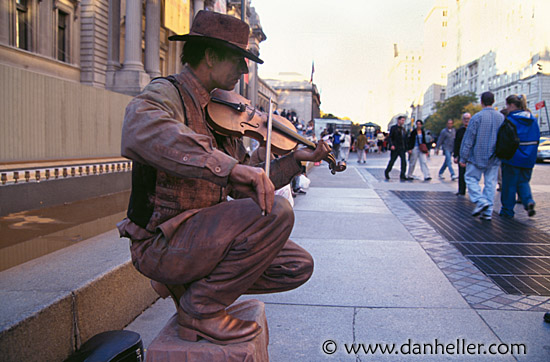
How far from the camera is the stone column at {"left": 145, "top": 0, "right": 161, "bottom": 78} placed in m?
23.9

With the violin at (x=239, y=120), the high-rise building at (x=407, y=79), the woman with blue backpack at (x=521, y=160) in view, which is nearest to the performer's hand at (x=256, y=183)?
the violin at (x=239, y=120)

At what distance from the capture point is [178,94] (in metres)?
1.95

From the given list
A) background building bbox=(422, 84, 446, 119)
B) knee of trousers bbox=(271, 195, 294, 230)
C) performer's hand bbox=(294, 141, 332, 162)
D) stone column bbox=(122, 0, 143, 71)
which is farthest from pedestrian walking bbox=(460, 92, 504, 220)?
background building bbox=(422, 84, 446, 119)

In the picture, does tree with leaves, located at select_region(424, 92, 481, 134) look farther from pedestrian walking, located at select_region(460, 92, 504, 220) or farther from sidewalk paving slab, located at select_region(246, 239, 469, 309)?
sidewalk paving slab, located at select_region(246, 239, 469, 309)

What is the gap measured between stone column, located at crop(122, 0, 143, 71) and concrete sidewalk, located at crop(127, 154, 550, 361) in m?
19.4

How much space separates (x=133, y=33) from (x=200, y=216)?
2350 cm

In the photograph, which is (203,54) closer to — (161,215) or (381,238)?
(161,215)

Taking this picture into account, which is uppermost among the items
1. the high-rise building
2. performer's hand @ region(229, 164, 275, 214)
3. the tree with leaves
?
the high-rise building

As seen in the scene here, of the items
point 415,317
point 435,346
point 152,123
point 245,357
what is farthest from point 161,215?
point 415,317

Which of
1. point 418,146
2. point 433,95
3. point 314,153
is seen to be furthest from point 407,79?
point 314,153

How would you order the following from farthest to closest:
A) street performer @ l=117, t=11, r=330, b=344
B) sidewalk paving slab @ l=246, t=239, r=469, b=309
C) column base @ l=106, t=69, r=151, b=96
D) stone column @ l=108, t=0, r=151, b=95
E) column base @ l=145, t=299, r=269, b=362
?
stone column @ l=108, t=0, r=151, b=95, column base @ l=106, t=69, r=151, b=96, sidewalk paving slab @ l=246, t=239, r=469, b=309, column base @ l=145, t=299, r=269, b=362, street performer @ l=117, t=11, r=330, b=344

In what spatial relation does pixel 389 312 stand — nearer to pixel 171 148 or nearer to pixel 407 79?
pixel 171 148

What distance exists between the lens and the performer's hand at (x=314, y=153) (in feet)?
7.23

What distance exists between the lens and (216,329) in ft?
6.38
